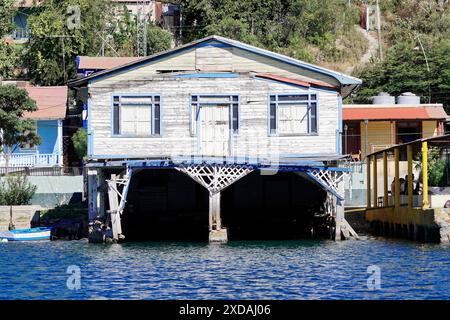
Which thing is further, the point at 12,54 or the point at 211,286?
the point at 12,54

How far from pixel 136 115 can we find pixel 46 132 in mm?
21366

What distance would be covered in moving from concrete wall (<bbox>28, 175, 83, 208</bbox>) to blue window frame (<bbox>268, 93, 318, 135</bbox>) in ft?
46.6

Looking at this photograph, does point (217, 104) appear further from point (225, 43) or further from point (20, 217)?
point (20, 217)

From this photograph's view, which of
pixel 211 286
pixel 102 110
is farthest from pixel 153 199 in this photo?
pixel 211 286

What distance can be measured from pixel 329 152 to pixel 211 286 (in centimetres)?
1579

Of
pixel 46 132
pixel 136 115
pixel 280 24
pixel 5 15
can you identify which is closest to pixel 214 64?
pixel 136 115

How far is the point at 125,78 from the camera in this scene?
3803 centimetres

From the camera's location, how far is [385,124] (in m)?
56.6

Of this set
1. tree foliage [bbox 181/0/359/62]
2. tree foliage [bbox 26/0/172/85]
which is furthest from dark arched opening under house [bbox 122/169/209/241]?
tree foliage [bbox 181/0/359/62]

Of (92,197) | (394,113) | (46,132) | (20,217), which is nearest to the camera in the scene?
(92,197)

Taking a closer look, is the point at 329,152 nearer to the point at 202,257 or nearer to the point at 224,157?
the point at 224,157

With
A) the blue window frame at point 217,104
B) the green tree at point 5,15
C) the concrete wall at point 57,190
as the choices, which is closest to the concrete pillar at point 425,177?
the blue window frame at point 217,104

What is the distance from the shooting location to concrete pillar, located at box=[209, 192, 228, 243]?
34.9 m

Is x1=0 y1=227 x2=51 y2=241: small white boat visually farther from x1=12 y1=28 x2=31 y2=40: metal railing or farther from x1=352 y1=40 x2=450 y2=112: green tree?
x1=12 y1=28 x2=31 y2=40: metal railing
